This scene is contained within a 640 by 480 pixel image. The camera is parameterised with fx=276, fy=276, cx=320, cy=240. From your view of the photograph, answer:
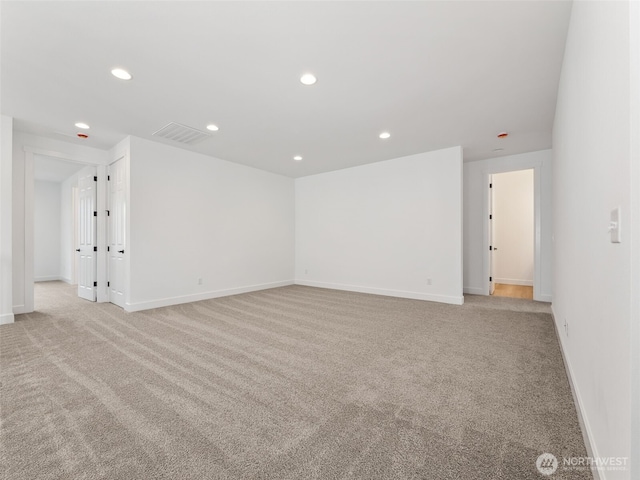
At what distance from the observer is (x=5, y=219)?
12.1 feet

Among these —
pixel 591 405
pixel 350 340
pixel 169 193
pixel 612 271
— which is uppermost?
pixel 169 193

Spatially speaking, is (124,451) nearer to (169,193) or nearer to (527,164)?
(169,193)

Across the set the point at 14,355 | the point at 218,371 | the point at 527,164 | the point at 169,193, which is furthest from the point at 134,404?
the point at 527,164

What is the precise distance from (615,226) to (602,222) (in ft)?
0.97

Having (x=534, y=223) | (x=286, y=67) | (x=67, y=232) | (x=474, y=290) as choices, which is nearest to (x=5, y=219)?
(x=286, y=67)

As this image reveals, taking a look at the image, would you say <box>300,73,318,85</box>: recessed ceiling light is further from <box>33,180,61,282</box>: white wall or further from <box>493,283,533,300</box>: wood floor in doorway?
<box>33,180,61,282</box>: white wall

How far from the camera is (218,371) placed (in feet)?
7.69

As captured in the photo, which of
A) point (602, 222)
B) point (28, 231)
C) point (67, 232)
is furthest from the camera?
point (67, 232)

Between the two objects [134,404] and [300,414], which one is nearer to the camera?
[300,414]

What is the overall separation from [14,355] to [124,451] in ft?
7.54

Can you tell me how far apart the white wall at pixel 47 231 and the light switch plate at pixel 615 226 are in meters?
11.2

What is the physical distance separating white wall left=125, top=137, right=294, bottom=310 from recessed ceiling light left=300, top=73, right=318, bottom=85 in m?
3.14
